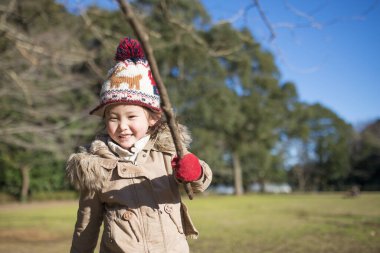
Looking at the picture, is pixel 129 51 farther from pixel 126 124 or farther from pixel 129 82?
pixel 126 124

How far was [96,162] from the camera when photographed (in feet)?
6.45

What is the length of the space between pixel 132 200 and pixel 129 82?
626 mm

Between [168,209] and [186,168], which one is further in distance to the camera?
[168,209]

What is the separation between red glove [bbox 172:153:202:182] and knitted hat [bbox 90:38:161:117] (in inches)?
20.9

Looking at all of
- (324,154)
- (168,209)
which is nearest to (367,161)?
(324,154)

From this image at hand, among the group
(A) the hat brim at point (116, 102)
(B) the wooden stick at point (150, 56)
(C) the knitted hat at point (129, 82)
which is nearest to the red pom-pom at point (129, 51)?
(C) the knitted hat at point (129, 82)

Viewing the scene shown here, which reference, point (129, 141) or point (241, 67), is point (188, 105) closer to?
point (241, 67)

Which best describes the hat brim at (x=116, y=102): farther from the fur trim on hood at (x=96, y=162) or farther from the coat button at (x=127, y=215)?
the coat button at (x=127, y=215)

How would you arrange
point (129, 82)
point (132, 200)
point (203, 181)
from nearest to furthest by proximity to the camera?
point (203, 181), point (132, 200), point (129, 82)

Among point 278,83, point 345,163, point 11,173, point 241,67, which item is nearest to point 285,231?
point 11,173

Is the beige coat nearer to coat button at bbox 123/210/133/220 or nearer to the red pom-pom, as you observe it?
coat button at bbox 123/210/133/220

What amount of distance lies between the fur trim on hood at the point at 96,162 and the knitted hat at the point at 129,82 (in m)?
0.19

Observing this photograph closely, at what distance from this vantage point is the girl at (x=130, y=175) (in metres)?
1.89

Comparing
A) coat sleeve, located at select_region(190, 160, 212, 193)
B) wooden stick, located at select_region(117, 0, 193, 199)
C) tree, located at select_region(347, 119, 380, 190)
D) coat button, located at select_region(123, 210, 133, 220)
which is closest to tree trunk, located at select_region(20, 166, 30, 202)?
coat button, located at select_region(123, 210, 133, 220)
